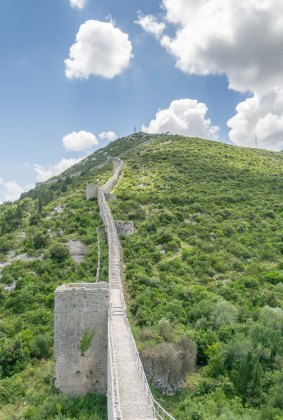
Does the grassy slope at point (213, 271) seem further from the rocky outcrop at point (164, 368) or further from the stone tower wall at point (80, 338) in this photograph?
the stone tower wall at point (80, 338)

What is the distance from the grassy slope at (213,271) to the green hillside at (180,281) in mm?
82

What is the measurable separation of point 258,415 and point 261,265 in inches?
799

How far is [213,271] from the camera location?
3294cm

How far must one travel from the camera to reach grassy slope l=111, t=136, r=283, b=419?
17.4 m

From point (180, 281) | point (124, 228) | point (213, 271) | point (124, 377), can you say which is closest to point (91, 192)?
point (124, 228)

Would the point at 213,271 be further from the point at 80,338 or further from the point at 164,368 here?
the point at 80,338

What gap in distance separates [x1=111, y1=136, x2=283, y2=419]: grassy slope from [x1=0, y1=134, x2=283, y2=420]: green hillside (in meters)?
0.08

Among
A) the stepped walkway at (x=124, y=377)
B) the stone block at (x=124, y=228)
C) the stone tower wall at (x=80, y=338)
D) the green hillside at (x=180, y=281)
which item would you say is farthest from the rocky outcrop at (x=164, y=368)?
the stone block at (x=124, y=228)

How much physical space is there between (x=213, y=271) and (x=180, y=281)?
390cm

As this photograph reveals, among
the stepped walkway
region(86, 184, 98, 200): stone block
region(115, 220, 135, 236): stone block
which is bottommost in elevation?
the stepped walkway

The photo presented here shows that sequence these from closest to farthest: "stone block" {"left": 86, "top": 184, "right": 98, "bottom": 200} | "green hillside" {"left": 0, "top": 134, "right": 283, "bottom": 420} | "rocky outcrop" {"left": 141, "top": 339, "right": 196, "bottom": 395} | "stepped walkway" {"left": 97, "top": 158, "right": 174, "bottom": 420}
→ 1. "stepped walkway" {"left": 97, "top": 158, "right": 174, "bottom": 420}
2. "green hillside" {"left": 0, "top": 134, "right": 283, "bottom": 420}
3. "rocky outcrop" {"left": 141, "top": 339, "right": 196, "bottom": 395}
4. "stone block" {"left": 86, "top": 184, "right": 98, "bottom": 200}

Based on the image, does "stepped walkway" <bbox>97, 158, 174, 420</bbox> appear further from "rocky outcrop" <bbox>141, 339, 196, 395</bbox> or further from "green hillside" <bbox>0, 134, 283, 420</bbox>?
"green hillside" <bbox>0, 134, 283, 420</bbox>

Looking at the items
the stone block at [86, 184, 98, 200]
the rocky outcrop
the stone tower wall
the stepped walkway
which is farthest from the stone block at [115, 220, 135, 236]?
the rocky outcrop

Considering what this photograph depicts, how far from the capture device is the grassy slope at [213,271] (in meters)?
17.4
